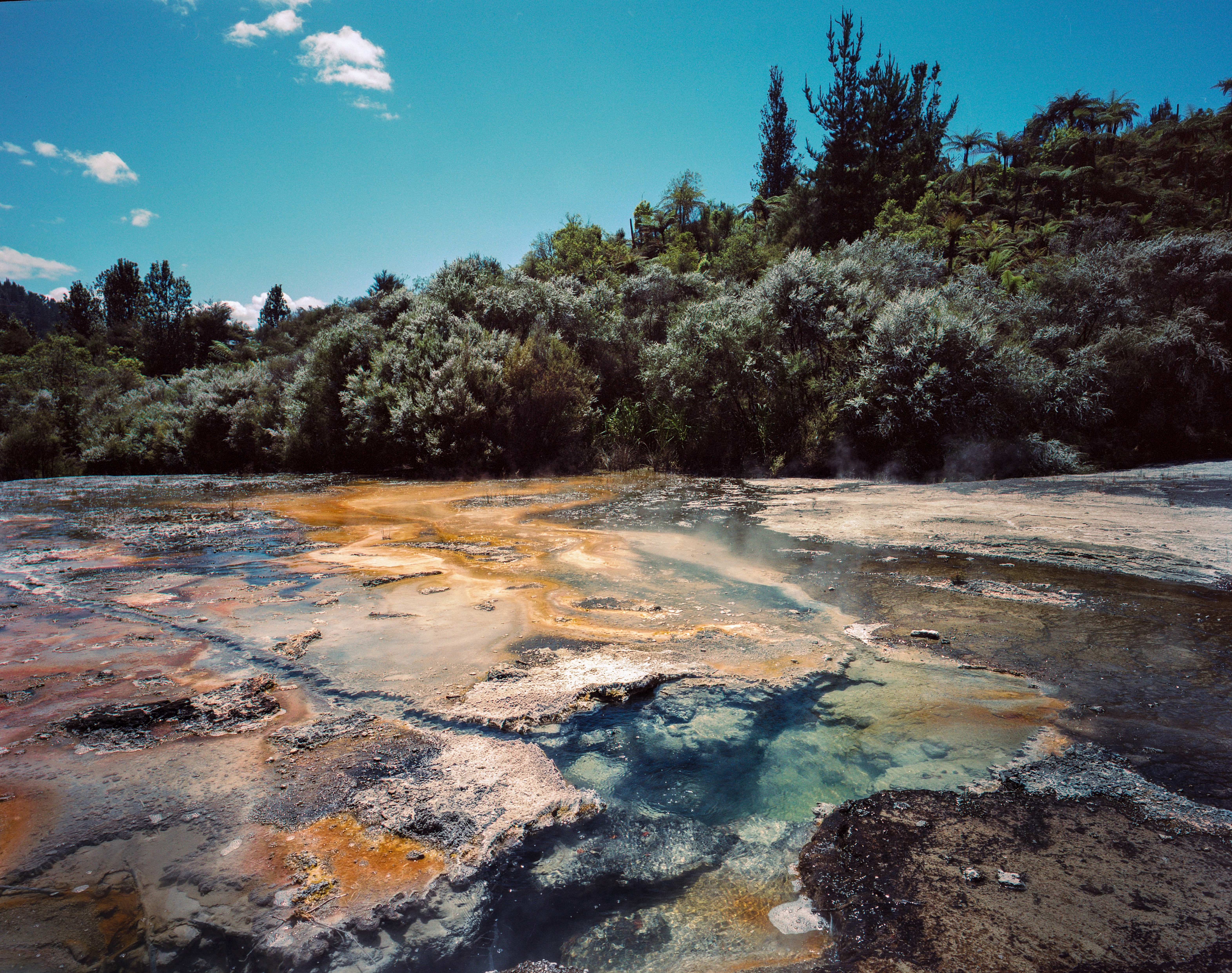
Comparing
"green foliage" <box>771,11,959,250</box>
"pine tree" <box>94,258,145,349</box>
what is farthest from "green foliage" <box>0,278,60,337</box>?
"green foliage" <box>771,11,959,250</box>

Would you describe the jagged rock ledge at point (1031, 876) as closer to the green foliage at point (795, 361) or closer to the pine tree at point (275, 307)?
the green foliage at point (795, 361)

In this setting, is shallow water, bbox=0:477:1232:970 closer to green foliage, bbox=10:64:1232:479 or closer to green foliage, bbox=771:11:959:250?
green foliage, bbox=10:64:1232:479

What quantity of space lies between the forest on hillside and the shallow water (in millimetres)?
6892

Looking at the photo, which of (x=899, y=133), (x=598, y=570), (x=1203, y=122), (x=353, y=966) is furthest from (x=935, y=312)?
(x=1203, y=122)

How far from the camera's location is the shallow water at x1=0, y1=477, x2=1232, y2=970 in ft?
7.13

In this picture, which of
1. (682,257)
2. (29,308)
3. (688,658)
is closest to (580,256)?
(682,257)

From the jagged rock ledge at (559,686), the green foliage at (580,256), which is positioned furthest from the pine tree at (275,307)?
the jagged rock ledge at (559,686)

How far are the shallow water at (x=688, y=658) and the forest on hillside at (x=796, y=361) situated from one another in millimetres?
6892

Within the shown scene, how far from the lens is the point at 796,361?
13688 millimetres

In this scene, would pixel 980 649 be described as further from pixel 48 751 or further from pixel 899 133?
pixel 899 133

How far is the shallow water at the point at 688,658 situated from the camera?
217 centimetres

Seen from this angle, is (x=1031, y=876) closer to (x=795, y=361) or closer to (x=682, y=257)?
(x=795, y=361)

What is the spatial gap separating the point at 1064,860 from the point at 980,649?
2.02m

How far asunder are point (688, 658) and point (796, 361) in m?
11.2
